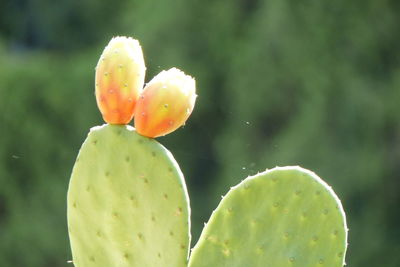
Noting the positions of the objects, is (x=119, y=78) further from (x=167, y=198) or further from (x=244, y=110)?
(x=244, y=110)

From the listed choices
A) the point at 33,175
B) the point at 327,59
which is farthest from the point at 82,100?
the point at 327,59

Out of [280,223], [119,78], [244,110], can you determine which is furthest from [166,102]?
[244,110]

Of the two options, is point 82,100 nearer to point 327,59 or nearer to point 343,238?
point 327,59

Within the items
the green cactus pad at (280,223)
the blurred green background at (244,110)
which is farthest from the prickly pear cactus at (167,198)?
the blurred green background at (244,110)

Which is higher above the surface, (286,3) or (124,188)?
(286,3)

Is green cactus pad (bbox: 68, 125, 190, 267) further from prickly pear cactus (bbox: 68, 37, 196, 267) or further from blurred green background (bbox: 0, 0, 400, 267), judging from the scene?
blurred green background (bbox: 0, 0, 400, 267)

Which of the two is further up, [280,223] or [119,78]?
[119,78]

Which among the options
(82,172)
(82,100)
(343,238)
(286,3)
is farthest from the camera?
(82,100)

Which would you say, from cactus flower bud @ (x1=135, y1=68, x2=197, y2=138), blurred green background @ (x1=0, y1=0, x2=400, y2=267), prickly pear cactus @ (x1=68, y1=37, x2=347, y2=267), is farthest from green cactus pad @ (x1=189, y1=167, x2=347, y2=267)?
blurred green background @ (x1=0, y1=0, x2=400, y2=267)
